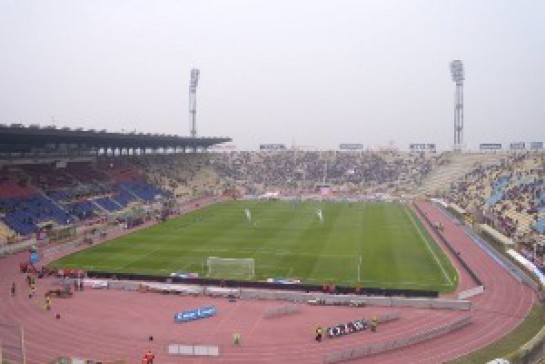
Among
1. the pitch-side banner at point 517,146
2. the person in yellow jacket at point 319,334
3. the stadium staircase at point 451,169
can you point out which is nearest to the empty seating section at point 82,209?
the person in yellow jacket at point 319,334

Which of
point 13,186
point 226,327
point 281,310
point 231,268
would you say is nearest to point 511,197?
point 231,268

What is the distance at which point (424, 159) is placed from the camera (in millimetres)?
133625

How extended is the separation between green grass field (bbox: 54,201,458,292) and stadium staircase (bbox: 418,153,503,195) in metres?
32.1

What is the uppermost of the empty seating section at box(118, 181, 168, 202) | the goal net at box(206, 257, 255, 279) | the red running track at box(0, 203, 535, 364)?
the empty seating section at box(118, 181, 168, 202)

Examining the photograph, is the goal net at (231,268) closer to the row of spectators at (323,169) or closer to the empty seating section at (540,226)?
the empty seating section at (540,226)

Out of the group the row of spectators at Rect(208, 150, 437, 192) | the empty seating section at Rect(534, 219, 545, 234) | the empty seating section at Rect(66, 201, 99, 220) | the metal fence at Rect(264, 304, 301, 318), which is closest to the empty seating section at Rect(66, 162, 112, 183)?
the empty seating section at Rect(66, 201, 99, 220)

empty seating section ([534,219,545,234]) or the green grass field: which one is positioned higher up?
empty seating section ([534,219,545,234])

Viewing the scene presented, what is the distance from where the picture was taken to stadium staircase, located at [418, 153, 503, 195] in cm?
10162

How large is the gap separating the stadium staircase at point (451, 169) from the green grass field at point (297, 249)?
105ft

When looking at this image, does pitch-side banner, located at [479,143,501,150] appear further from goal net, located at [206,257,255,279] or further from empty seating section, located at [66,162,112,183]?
goal net, located at [206,257,255,279]

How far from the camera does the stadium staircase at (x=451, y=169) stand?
10162cm

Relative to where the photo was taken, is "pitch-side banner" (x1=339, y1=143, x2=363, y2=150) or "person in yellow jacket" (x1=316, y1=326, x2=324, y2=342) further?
"pitch-side banner" (x1=339, y1=143, x2=363, y2=150)

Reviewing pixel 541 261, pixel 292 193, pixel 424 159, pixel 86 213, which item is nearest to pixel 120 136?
pixel 86 213

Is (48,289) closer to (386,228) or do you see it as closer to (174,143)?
(386,228)
